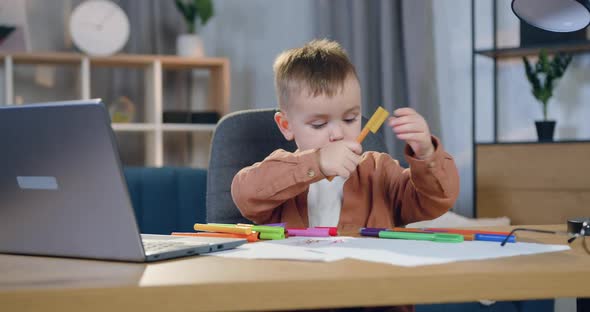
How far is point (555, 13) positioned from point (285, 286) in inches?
29.1

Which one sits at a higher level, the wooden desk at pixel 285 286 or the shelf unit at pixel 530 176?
the wooden desk at pixel 285 286

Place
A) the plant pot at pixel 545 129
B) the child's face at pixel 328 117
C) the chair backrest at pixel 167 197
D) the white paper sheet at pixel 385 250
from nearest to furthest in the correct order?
the white paper sheet at pixel 385 250 → the child's face at pixel 328 117 → the chair backrest at pixel 167 197 → the plant pot at pixel 545 129

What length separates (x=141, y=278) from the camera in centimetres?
67

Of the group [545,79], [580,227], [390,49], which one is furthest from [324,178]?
[390,49]

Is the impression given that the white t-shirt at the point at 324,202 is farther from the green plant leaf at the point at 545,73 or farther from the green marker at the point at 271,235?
the green plant leaf at the point at 545,73

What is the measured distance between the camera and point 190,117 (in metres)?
3.71

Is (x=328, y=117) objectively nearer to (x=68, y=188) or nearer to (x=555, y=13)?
(x=555, y=13)

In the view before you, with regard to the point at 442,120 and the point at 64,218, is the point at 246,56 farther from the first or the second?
the point at 64,218

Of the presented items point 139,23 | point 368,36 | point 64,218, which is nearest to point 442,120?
point 368,36

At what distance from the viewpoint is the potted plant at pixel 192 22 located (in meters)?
3.69

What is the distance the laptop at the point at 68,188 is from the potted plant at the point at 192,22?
2895mm

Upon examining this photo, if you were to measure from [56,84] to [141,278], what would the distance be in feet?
11.4

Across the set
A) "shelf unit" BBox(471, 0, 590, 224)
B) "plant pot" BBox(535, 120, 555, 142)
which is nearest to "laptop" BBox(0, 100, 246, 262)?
"shelf unit" BBox(471, 0, 590, 224)

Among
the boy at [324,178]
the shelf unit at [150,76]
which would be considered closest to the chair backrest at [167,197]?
the boy at [324,178]
